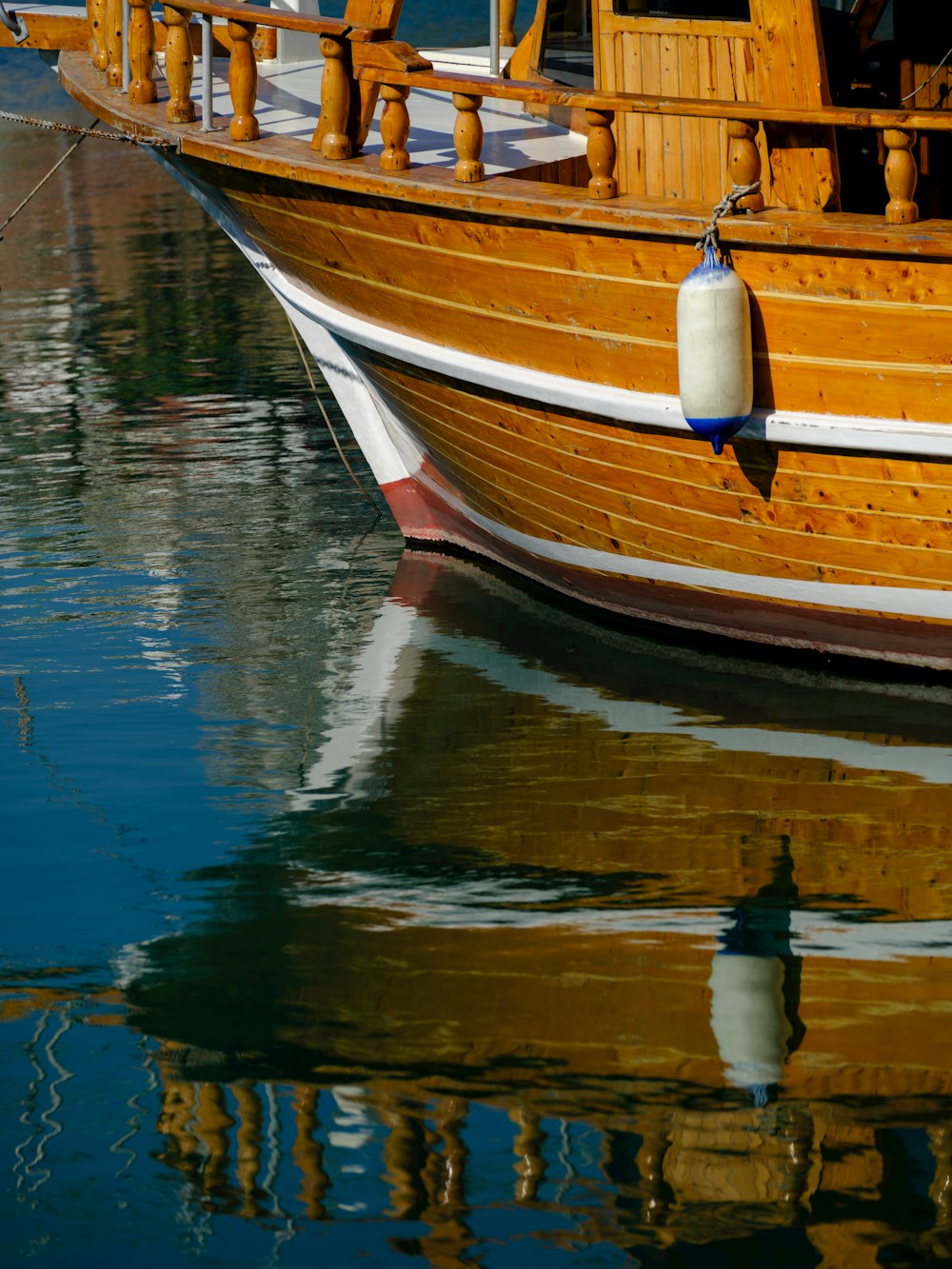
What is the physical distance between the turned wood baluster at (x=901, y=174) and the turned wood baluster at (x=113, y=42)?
13.7 feet

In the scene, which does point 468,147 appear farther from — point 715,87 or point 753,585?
point 753,585

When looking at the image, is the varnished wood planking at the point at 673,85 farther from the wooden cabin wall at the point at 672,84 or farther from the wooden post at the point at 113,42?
the wooden post at the point at 113,42

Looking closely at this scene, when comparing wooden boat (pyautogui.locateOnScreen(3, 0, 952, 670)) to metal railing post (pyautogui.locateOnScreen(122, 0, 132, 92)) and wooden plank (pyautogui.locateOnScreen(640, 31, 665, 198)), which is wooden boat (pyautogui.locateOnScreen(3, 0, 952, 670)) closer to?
wooden plank (pyautogui.locateOnScreen(640, 31, 665, 198))

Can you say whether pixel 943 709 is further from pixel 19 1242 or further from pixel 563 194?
pixel 19 1242

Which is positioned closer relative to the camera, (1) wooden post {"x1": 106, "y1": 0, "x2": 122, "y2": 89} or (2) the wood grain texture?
(2) the wood grain texture

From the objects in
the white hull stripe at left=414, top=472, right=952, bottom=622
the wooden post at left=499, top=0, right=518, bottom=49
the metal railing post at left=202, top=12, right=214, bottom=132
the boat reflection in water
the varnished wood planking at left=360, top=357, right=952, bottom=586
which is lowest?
the boat reflection in water

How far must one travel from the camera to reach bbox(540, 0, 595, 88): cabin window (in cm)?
780

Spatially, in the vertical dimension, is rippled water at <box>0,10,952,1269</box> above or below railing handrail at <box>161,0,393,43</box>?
below

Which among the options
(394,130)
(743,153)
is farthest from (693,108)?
(394,130)

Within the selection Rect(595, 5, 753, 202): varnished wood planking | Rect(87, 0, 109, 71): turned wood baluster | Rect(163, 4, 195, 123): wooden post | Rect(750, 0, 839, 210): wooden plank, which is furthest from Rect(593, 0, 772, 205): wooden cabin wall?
Rect(87, 0, 109, 71): turned wood baluster

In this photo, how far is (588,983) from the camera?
4422 millimetres

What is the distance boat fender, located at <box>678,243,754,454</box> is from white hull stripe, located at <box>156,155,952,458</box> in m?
0.19

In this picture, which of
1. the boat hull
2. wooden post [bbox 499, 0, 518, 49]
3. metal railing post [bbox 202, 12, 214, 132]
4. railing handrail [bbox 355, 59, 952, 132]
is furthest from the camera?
wooden post [bbox 499, 0, 518, 49]

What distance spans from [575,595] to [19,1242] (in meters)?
4.24
